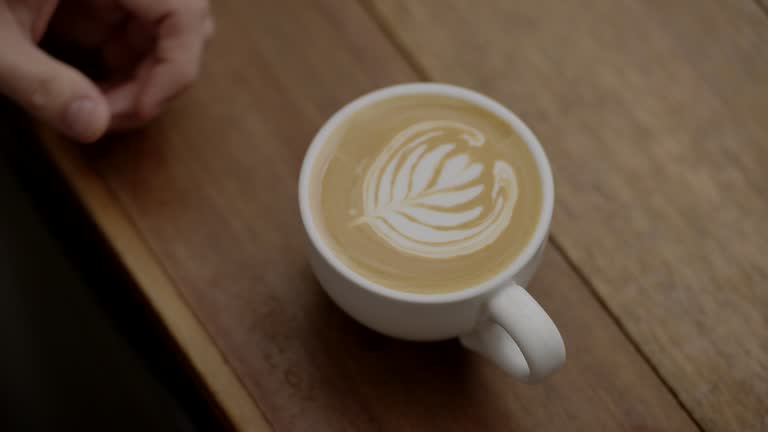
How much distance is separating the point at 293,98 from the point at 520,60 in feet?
0.61

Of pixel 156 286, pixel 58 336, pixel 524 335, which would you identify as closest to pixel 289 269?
pixel 156 286

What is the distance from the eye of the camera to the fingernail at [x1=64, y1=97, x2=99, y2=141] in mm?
552

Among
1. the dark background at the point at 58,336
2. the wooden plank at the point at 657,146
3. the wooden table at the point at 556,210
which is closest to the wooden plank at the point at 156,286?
the wooden table at the point at 556,210

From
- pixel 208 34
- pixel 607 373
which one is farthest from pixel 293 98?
pixel 607 373

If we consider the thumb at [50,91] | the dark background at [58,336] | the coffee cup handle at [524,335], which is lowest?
the dark background at [58,336]

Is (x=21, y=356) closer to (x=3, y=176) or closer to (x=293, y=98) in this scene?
(x=3, y=176)

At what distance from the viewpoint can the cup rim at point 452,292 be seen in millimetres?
467

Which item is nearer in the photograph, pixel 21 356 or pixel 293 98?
pixel 293 98

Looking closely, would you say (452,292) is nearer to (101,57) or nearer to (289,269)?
(289,269)

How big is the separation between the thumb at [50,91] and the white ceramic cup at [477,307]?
17 cm

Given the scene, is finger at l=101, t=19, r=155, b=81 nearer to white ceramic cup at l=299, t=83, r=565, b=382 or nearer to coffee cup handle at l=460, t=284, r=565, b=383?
white ceramic cup at l=299, t=83, r=565, b=382

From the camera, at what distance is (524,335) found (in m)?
0.45

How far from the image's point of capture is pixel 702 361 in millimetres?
545

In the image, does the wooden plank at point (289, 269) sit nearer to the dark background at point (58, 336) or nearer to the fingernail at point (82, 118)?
the fingernail at point (82, 118)
